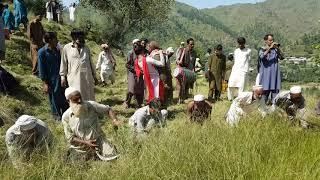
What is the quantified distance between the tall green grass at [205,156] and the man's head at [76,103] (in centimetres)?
55

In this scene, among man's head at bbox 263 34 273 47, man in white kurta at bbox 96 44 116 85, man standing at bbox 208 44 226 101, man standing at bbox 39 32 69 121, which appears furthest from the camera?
man in white kurta at bbox 96 44 116 85

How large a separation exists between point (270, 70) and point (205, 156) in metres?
5.56

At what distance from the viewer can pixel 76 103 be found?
6078 mm

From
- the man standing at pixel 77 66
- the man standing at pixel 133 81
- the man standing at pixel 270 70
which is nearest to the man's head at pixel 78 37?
the man standing at pixel 77 66

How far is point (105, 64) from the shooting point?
45.3ft

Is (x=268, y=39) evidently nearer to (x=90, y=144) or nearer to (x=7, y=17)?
(x=90, y=144)

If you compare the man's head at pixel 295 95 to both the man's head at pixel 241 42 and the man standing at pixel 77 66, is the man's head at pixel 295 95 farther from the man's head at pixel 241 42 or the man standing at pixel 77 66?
the man standing at pixel 77 66

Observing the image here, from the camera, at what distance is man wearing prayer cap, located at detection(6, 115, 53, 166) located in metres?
5.46

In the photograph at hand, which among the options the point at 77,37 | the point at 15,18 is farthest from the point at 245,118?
the point at 15,18

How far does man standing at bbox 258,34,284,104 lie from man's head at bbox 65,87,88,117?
466 centimetres

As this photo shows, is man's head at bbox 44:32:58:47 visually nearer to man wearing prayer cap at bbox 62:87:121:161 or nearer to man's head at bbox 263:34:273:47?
man wearing prayer cap at bbox 62:87:121:161

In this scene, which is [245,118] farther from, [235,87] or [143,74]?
[235,87]

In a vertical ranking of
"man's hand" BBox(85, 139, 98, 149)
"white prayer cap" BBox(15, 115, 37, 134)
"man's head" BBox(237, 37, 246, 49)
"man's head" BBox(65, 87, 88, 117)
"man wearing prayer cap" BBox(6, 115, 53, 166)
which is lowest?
"man's hand" BBox(85, 139, 98, 149)

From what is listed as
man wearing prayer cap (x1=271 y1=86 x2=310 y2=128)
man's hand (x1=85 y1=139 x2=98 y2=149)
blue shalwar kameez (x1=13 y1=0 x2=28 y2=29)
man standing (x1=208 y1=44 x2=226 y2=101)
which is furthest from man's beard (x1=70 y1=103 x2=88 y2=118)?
blue shalwar kameez (x1=13 y1=0 x2=28 y2=29)
